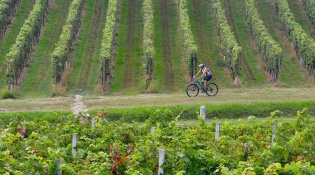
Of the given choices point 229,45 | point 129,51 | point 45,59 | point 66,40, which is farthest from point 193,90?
point 45,59

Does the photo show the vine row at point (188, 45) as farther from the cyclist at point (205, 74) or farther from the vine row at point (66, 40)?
the vine row at point (66, 40)

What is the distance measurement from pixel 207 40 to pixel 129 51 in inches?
323

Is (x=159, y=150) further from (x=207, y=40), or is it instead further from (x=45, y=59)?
(x=207, y=40)

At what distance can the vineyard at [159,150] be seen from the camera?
41.1 feet

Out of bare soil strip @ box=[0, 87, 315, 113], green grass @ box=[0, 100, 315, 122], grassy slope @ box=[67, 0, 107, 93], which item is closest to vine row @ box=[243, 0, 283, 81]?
bare soil strip @ box=[0, 87, 315, 113]

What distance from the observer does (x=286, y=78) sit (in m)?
45.0

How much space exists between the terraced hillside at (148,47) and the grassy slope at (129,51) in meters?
0.08

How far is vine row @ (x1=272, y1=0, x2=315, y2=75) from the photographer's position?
45.3 metres

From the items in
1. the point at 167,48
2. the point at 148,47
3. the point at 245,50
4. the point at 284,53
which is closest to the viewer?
the point at 148,47

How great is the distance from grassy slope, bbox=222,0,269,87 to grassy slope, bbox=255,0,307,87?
1813mm

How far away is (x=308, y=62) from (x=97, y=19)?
24109 millimetres

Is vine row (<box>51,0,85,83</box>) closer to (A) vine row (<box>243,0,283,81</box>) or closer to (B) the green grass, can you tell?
(B) the green grass

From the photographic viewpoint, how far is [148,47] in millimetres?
44656

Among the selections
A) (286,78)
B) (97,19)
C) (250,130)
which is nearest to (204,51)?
(286,78)
